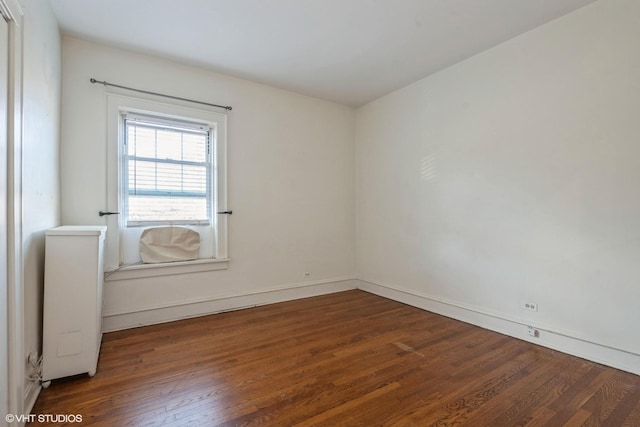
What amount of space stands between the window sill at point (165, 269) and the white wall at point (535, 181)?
8.02ft

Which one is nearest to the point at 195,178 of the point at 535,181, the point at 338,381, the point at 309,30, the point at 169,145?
the point at 169,145

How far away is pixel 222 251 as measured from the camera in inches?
145

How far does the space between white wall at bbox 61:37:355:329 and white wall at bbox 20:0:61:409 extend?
1.24ft

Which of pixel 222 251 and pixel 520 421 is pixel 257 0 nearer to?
pixel 222 251

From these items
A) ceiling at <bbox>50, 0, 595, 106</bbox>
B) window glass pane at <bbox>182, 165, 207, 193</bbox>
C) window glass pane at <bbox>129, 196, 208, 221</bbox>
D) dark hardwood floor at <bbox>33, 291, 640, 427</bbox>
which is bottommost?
dark hardwood floor at <bbox>33, 291, 640, 427</bbox>

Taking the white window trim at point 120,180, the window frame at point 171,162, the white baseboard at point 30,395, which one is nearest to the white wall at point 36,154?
the white baseboard at point 30,395

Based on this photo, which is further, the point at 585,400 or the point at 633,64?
the point at 633,64

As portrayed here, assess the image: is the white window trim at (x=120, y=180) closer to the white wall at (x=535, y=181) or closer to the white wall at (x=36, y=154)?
the white wall at (x=36, y=154)

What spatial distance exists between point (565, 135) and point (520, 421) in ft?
7.51

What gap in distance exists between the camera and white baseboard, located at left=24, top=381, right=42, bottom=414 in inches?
68.8

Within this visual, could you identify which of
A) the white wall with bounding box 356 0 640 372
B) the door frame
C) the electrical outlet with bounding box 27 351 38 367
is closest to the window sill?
the electrical outlet with bounding box 27 351 38 367

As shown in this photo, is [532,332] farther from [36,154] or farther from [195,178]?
[36,154]

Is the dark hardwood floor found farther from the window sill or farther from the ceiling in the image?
the ceiling

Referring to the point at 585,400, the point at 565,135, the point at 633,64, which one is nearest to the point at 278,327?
the point at 585,400
